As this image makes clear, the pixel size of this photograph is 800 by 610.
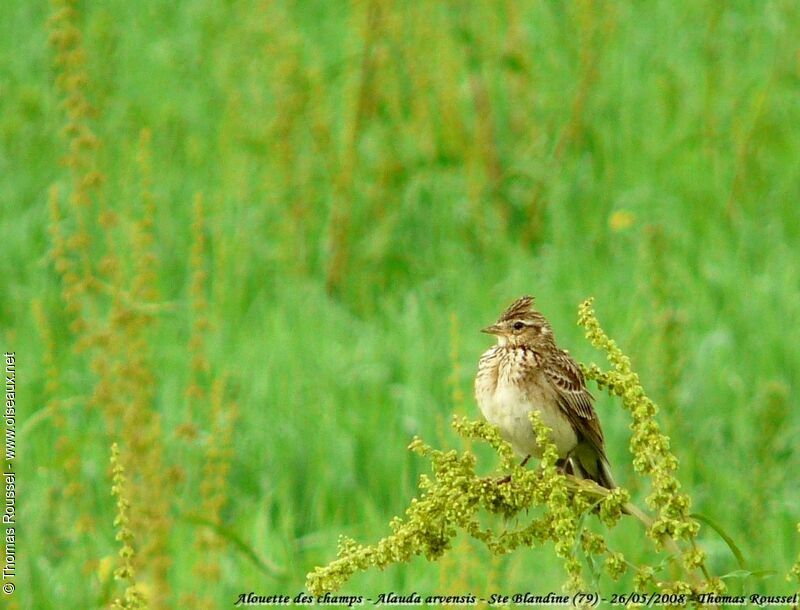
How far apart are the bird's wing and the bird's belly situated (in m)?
0.03

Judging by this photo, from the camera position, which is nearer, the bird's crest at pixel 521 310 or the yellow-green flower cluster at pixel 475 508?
the yellow-green flower cluster at pixel 475 508

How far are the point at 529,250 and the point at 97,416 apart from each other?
2831 millimetres

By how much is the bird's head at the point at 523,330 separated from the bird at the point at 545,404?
0.03 metres

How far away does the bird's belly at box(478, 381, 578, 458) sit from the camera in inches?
183

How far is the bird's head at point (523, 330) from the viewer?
4.96m

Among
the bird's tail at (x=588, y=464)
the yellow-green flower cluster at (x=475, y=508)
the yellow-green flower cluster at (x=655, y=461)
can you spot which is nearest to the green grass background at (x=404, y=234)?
the bird's tail at (x=588, y=464)

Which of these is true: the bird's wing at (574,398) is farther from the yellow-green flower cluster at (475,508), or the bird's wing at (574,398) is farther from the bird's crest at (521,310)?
the yellow-green flower cluster at (475,508)

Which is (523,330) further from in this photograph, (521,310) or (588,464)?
(588,464)

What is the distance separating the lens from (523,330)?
16.3 ft

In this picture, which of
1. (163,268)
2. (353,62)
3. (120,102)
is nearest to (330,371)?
(163,268)

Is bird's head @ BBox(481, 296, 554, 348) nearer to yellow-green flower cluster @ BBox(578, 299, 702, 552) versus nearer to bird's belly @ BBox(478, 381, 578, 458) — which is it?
bird's belly @ BBox(478, 381, 578, 458)

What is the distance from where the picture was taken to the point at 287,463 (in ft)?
21.6

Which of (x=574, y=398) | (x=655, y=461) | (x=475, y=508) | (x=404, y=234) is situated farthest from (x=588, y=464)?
(x=404, y=234)

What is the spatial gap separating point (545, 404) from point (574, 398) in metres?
0.09
